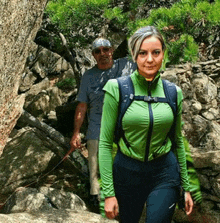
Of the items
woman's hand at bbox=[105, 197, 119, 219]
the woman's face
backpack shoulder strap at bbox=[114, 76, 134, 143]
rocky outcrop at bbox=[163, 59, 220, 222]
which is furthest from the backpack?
rocky outcrop at bbox=[163, 59, 220, 222]

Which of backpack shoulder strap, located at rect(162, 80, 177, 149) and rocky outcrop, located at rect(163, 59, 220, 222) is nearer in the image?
backpack shoulder strap, located at rect(162, 80, 177, 149)

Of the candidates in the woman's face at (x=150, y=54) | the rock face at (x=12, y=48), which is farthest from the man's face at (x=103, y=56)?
the woman's face at (x=150, y=54)

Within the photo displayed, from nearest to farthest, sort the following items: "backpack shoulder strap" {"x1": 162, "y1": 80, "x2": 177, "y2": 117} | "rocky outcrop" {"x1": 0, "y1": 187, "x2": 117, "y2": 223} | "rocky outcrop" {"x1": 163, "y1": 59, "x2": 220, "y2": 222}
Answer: "backpack shoulder strap" {"x1": 162, "y1": 80, "x2": 177, "y2": 117} < "rocky outcrop" {"x1": 0, "y1": 187, "x2": 117, "y2": 223} < "rocky outcrop" {"x1": 163, "y1": 59, "x2": 220, "y2": 222}

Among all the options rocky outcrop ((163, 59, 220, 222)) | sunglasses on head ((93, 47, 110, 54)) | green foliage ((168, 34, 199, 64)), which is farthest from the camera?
green foliage ((168, 34, 199, 64))

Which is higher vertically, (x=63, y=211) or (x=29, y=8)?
(x=29, y=8)

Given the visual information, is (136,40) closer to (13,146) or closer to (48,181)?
(48,181)

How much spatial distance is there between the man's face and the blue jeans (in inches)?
101

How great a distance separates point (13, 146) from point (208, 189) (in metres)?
4.77

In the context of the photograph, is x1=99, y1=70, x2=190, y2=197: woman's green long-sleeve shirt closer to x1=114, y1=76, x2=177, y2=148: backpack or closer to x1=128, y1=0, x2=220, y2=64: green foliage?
x1=114, y1=76, x2=177, y2=148: backpack

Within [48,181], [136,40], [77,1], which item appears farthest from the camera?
[48,181]

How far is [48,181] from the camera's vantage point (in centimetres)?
724

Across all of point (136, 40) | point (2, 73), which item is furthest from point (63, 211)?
point (136, 40)

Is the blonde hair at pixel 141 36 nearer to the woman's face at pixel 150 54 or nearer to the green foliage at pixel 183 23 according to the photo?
the woman's face at pixel 150 54

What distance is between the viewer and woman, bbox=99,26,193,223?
232 centimetres
